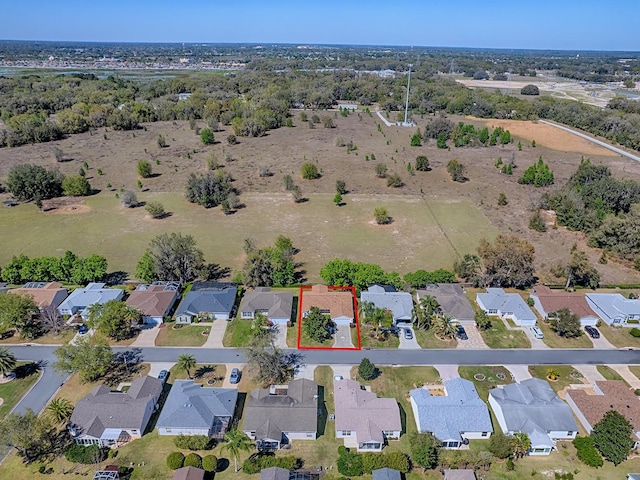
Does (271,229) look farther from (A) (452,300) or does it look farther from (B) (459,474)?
(B) (459,474)

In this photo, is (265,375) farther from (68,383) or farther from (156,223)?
(156,223)

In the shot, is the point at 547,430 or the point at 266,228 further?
the point at 266,228

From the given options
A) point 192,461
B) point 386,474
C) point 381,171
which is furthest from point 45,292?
point 381,171

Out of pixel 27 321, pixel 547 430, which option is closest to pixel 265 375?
pixel 547 430

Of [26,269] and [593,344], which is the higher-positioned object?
[26,269]

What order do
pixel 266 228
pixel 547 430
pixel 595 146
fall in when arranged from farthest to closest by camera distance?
1. pixel 595 146
2. pixel 266 228
3. pixel 547 430

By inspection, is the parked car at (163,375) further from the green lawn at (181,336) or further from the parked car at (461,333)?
the parked car at (461,333)

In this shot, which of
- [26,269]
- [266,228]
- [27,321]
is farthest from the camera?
[266,228]

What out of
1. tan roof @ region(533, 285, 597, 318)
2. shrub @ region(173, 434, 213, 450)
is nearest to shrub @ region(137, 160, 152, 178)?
shrub @ region(173, 434, 213, 450)
